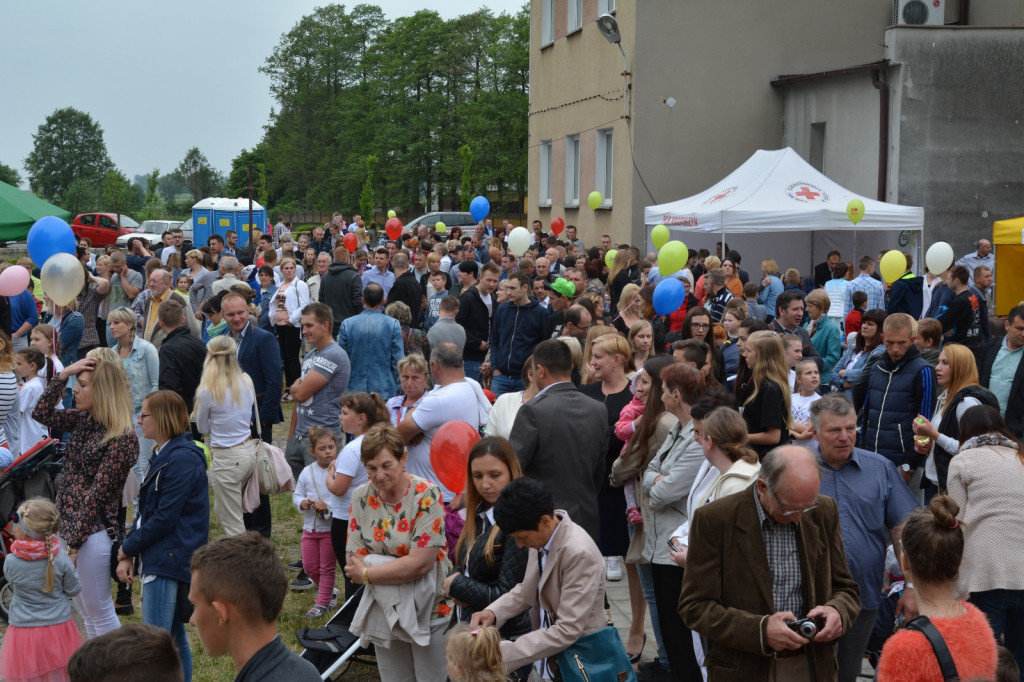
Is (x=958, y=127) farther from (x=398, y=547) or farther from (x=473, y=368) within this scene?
(x=398, y=547)

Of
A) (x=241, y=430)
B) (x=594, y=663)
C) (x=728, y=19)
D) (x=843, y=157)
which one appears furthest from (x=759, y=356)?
(x=728, y=19)

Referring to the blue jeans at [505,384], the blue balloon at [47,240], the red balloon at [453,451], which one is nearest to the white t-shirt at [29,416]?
the red balloon at [453,451]

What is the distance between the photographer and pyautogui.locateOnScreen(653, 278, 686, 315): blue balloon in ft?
34.3

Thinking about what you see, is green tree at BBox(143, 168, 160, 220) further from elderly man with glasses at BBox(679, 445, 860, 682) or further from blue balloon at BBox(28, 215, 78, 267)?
elderly man with glasses at BBox(679, 445, 860, 682)

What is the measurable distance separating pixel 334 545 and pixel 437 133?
2347 inches

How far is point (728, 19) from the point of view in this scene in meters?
22.4

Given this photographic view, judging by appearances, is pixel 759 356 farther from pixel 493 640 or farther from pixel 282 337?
pixel 282 337

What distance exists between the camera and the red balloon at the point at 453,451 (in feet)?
19.3

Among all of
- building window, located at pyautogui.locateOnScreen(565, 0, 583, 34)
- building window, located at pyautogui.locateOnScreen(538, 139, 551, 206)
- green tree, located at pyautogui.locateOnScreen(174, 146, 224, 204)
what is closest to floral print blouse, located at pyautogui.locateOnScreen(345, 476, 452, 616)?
building window, located at pyautogui.locateOnScreen(565, 0, 583, 34)

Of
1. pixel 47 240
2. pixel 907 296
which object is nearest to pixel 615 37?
pixel 907 296

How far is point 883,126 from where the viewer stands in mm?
19344

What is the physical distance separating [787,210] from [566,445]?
41.0ft

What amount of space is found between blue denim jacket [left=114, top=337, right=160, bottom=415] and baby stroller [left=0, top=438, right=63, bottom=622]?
1436mm

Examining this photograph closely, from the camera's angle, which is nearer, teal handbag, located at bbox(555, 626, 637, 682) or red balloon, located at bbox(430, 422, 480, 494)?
teal handbag, located at bbox(555, 626, 637, 682)
